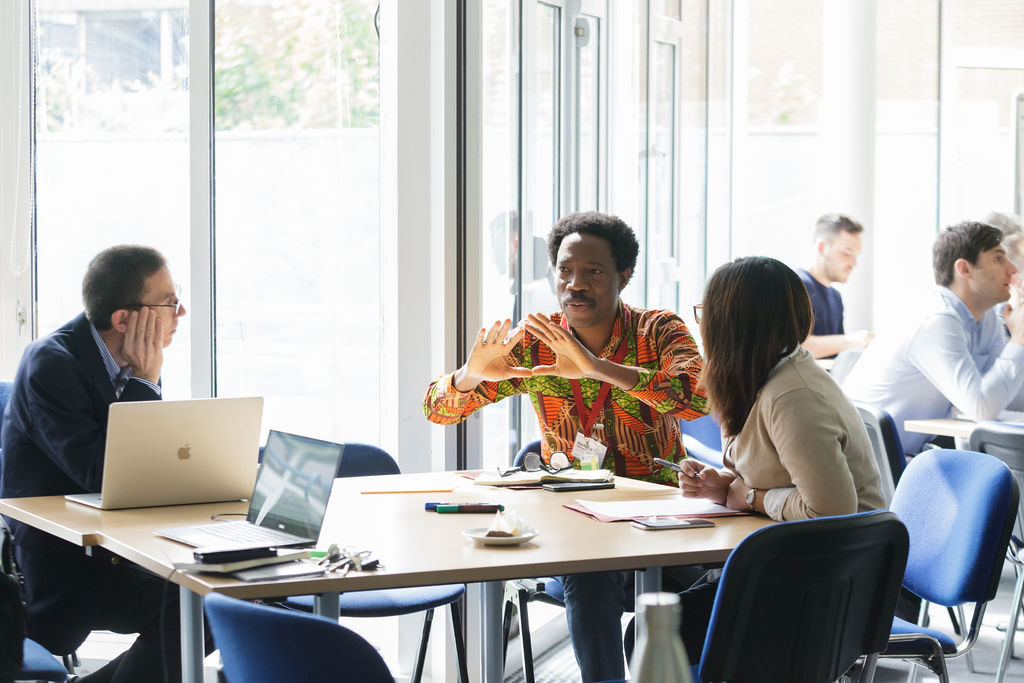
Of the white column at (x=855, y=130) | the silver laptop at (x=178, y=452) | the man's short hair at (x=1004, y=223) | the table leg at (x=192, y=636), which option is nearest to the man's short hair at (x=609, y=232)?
the silver laptop at (x=178, y=452)

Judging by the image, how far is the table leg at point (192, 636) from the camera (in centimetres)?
190

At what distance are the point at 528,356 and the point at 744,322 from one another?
958 mm

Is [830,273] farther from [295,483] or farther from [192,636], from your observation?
[192,636]

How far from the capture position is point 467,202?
3264mm

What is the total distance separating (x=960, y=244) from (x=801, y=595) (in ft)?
7.93

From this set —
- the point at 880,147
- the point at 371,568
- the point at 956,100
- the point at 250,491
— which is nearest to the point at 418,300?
the point at 250,491

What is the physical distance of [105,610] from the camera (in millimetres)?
2494

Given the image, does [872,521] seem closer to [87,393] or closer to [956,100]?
[87,393]

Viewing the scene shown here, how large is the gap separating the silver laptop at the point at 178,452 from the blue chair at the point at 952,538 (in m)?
1.41

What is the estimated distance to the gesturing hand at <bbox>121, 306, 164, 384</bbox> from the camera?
102 inches

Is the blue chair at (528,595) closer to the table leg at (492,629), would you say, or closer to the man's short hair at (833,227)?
the table leg at (492,629)

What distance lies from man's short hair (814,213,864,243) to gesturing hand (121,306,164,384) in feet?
12.8

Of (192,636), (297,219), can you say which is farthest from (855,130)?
(192,636)

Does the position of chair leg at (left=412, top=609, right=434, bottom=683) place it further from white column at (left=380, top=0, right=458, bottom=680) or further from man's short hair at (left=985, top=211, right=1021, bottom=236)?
man's short hair at (left=985, top=211, right=1021, bottom=236)
